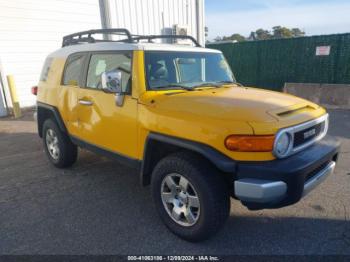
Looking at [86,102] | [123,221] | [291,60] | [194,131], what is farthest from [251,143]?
[291,60]

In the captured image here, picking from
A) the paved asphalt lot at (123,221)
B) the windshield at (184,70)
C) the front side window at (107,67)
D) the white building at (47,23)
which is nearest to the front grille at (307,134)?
the paved asphalt lot at (123,221)

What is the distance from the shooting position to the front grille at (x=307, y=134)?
276 centimetres

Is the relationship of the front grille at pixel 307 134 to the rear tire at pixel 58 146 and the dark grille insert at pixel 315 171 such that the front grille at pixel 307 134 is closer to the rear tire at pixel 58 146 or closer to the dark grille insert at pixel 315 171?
the dark grille insert at pixel 315 171

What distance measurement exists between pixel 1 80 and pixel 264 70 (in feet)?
29.6

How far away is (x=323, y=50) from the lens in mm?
10055

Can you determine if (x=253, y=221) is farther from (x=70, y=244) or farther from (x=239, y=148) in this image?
(x=70, y=244)

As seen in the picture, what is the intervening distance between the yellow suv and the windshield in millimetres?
13

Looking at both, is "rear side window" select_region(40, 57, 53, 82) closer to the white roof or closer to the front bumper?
the white roof

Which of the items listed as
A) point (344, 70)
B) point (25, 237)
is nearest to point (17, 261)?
point (25, 237)

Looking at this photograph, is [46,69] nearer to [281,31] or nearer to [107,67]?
[107,67]

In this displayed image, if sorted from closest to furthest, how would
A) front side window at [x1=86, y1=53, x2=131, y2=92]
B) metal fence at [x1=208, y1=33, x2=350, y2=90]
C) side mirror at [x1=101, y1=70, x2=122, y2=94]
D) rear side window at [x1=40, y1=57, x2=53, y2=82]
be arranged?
side mirror at [x1=101, y1=70, x2=122, y2=94] → front side window at [x1=86, y1=53, x2=131, y2=92] → rear side window at [x1=40, y1=57, x2=53, y2=82] → metal fence at [x1=208, y1=33, x2=350, y2=90]

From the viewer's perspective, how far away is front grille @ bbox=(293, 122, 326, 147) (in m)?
2.76

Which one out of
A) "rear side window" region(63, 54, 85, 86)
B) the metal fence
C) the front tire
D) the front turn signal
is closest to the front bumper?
the front turn signal

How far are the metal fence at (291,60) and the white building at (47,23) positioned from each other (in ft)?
9.58
